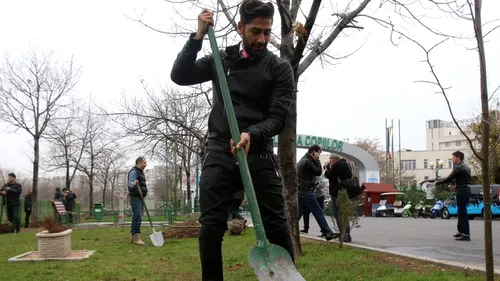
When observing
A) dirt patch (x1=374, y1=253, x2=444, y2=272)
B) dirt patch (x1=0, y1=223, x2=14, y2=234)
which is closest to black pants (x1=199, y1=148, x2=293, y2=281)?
dirt patch (x1=374, y1=253, x2=444, y2=272)

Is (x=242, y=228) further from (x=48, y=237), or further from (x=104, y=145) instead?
(x=104, y=145)

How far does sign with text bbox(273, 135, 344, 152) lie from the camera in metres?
29.5

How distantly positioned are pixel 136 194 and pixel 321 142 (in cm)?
2114

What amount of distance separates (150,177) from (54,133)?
2980 cm

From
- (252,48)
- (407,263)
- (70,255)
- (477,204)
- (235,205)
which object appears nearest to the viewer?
(252,48)

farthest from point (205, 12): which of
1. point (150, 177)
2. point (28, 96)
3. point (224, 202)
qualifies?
point (150, 177)

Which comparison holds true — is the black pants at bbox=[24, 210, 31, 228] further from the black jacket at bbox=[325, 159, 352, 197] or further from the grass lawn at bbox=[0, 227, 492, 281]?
the black jacket at bbox=[325, 159, 352, 197]

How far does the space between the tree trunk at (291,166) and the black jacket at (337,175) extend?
2.49 m

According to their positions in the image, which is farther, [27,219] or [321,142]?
[321,142]

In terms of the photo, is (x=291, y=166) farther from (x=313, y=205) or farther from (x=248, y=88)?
(x=248, y=88)

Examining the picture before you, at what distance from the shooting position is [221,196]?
3115 millimetres

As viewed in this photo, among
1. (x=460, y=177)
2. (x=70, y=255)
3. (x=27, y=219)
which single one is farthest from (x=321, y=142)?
(x=70, y=255)

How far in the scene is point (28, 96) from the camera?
22.6 metres

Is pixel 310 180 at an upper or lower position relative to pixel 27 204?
upper
